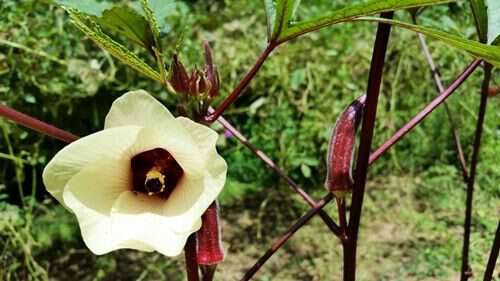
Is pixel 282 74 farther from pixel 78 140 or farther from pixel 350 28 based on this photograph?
pixel 78 140

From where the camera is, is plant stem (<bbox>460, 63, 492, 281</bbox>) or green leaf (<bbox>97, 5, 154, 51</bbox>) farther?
plant stem (<bbox>460, 63, 492, 281</bbox>)

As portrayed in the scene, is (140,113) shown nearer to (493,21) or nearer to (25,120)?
(25,120)

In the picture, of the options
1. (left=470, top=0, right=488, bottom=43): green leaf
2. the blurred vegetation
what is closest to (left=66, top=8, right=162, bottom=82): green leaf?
(left=470, top=0, right=488, bottom=43): green leaf

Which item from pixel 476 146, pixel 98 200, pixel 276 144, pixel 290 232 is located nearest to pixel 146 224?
pixel 98 200

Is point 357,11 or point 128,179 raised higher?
point 357,11

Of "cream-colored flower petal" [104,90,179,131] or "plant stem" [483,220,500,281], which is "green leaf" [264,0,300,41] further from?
"plant stem" [483,220,500,281]

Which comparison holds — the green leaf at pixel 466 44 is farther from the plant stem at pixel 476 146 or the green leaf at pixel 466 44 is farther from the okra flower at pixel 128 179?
the plant stem at pixel 476 146

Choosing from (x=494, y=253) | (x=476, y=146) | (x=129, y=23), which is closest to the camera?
(x=129, y=23)
